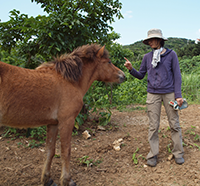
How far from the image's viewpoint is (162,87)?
3.33m

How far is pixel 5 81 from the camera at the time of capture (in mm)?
2213

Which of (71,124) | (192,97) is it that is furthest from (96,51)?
(192,97)

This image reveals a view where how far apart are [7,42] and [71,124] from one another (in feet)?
9.44

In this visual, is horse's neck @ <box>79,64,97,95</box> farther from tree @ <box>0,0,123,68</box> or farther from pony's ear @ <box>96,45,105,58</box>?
tree @ <box>0,0,123,68</box>

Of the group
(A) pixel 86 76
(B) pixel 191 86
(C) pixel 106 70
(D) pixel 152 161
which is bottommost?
(D) pixel 152 161

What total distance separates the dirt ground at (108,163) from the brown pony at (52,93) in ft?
1.63

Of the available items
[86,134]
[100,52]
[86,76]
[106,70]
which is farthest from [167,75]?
[86,134]

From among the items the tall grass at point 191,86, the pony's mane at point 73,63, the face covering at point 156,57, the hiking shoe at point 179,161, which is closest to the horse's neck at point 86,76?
the pony's mane at point 73,63

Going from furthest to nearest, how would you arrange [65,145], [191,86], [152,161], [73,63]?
[191,86], [152,161], [73,63], [65,145]

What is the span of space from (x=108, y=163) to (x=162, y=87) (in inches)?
69.7

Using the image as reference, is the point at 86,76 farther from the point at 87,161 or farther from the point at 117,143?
the point at 117,143

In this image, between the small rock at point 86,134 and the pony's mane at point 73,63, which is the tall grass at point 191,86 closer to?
the small rock at point 86,134

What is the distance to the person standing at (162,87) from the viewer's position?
10.8 ft

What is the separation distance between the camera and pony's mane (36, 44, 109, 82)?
274 cm
